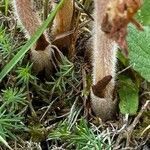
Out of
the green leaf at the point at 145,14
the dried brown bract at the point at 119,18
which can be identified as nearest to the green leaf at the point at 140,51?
the green leaf at the point at 145,14

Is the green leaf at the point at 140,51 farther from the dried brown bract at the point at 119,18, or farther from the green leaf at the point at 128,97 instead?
the dried brown bract at the point at 119,18

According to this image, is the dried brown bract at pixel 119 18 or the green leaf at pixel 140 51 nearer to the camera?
the dried brown bract at pixel 119 18

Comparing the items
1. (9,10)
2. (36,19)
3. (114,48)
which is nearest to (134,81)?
(114,48)

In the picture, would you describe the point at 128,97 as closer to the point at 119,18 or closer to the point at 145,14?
the point at 145,14

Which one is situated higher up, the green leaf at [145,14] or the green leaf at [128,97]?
the green leaf at [145,14]

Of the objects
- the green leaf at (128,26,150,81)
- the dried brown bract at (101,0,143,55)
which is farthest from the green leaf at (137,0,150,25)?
the dried brown bract at (101,0,143,55)

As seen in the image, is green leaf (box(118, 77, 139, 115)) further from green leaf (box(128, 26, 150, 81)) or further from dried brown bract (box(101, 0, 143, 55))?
dried brown bract (box(101, 0, 143, 55))

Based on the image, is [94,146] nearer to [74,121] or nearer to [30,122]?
[74,121]
